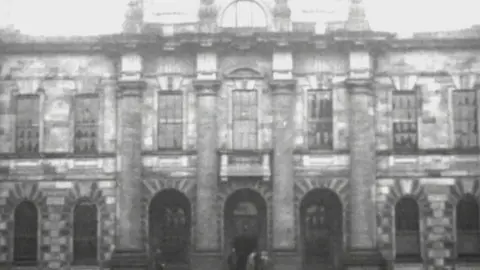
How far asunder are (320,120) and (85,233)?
9.40 meters

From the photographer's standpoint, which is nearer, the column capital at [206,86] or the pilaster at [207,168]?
the pilaster at [207,168]

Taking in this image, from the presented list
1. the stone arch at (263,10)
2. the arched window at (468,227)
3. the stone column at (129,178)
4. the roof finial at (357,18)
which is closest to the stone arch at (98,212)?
the stone column at (129,178)

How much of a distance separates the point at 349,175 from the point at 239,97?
481 centimetres

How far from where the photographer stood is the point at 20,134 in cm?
2673

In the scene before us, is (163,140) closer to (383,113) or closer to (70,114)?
(70,114)

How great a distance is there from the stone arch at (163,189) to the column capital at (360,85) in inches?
258

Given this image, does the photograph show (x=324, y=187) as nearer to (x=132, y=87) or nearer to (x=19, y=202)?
(x=132, y=87)

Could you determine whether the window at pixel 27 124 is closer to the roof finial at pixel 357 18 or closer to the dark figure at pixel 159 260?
the dark figure at pixel 159 260

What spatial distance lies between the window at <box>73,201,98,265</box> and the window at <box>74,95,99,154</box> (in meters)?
2.04

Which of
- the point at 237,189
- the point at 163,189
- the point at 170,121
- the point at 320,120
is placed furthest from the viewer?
the point at 170,121

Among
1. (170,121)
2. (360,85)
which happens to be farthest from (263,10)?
(170,121)

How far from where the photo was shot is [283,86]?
25.7 metres

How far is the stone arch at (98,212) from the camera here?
1017 inches

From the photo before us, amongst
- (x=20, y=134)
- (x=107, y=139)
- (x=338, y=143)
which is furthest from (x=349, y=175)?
(x=20, y=134)
